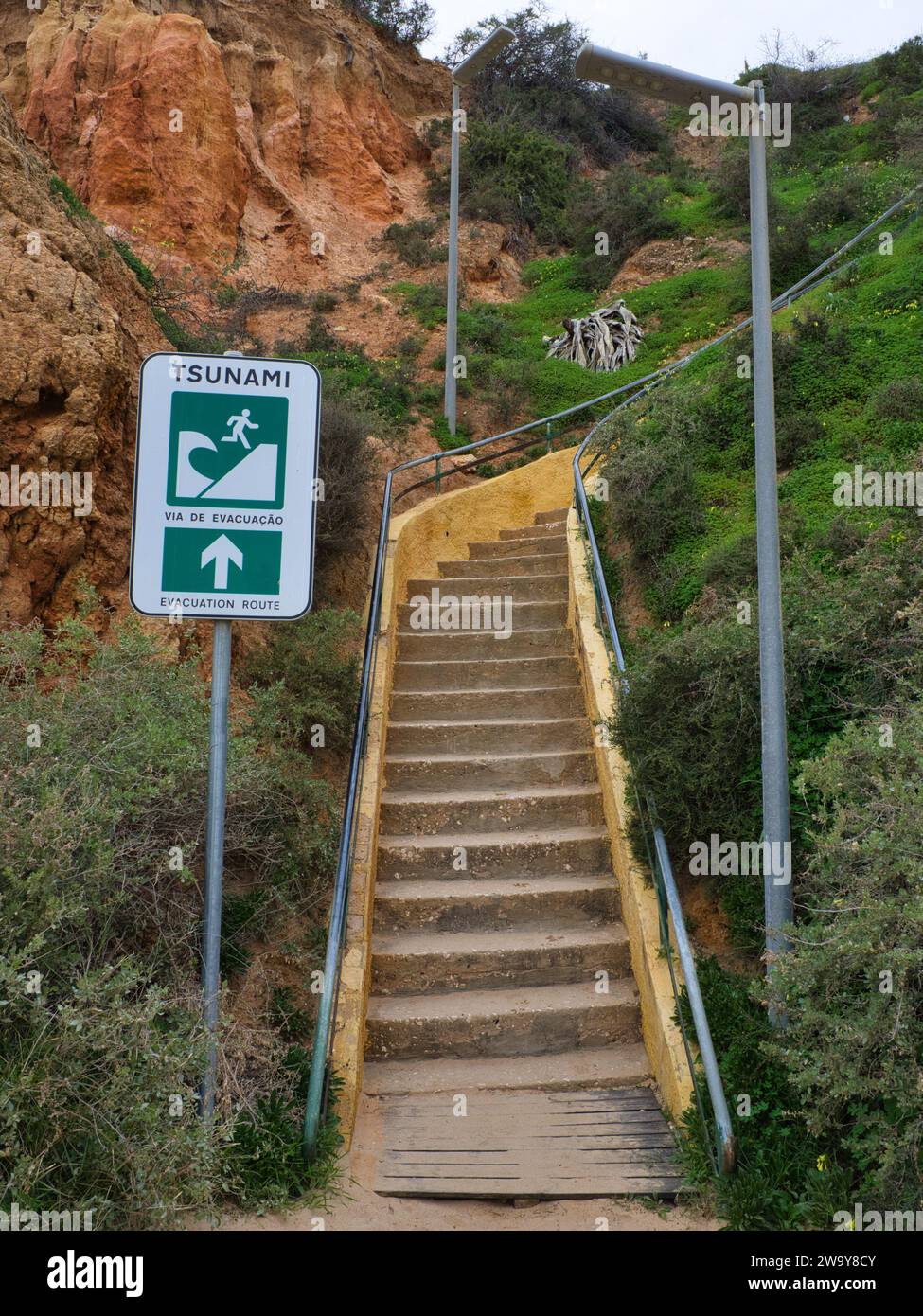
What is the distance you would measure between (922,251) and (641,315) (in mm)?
6796

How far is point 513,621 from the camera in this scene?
9250 mm

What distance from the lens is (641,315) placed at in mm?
19125

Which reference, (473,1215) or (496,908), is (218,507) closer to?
(473,1215)

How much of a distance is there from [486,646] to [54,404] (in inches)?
164

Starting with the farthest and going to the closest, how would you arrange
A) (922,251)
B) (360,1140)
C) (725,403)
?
1. (922,251)
2. (725,403)
3. (360,1140)

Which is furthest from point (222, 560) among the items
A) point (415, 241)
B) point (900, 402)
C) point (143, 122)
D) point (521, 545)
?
point (415, 241)

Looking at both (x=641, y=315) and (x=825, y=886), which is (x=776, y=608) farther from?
(x=641, y=315)

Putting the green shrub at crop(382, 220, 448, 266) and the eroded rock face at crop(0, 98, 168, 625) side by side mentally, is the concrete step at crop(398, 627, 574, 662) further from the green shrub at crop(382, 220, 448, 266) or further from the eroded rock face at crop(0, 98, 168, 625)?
the green shrub at crop(382, 220, 448, 266)

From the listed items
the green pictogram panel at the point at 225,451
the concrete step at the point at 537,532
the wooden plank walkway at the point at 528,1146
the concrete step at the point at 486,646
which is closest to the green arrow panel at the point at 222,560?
the green pictogram panel at the point at 225,451

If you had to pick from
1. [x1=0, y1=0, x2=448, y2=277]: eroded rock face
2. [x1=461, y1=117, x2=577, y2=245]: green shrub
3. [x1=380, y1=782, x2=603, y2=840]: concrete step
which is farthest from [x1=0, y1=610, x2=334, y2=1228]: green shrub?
[x1=461, y1=117, x2=577, y2=245]: green shrub

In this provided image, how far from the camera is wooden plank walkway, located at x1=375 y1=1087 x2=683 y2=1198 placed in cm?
434

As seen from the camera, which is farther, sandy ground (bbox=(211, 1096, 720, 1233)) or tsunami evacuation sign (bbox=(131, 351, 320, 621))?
sandy ground (bbox=(211, 1096, 720, 1233))

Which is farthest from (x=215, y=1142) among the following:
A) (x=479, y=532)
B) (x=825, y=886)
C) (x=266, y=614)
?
(x=479, y=532)

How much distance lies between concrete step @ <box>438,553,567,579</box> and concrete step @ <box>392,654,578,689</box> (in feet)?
5.45
